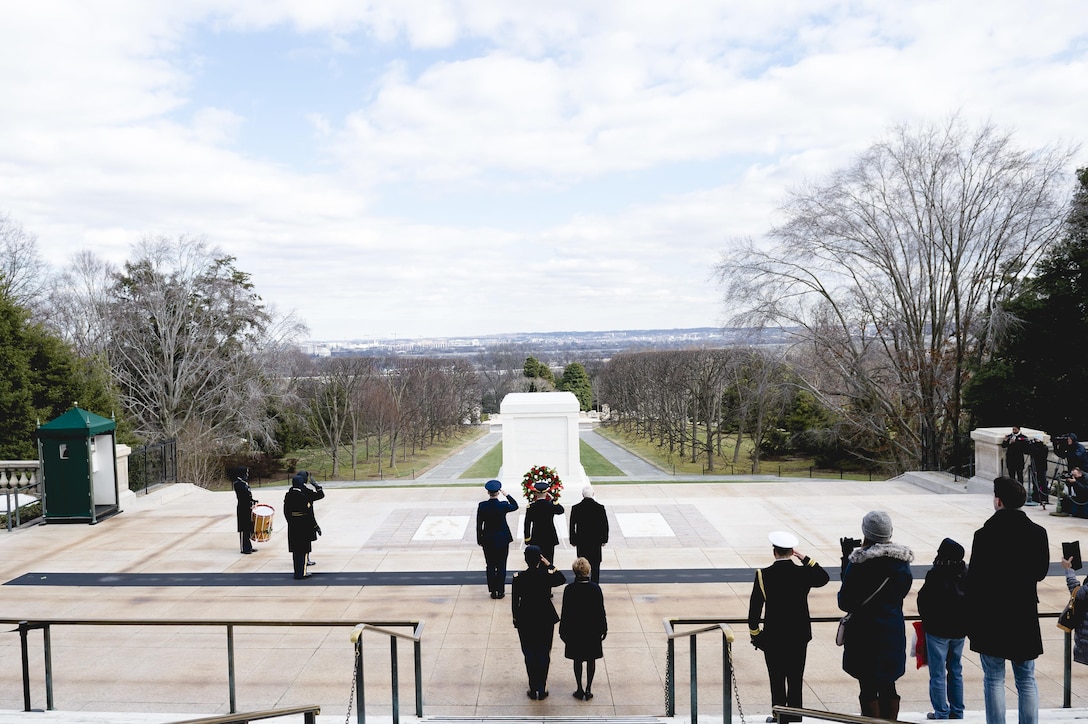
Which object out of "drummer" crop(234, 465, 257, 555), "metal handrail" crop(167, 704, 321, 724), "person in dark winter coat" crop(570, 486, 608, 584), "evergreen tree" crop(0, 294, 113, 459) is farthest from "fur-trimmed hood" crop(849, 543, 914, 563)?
"evergreen tree" crop(0, 294, 113, 459)

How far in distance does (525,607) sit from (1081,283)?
21.2 meters

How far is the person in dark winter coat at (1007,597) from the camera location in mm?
Answer: 4387

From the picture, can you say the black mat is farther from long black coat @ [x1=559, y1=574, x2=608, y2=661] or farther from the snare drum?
long black coat @ [x1=559, y1=574, x2=608, y2=661]

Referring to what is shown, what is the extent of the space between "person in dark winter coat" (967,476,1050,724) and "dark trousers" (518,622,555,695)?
9.51ft

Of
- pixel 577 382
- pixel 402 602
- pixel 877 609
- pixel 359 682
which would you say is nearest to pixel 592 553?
pixel 402 602

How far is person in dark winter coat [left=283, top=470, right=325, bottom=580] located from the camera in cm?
926

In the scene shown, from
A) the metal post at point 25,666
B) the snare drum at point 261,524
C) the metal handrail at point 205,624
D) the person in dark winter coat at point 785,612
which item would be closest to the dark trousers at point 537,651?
the metal handrail at point 205,624

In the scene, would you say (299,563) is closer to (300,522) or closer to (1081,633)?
(300,522)

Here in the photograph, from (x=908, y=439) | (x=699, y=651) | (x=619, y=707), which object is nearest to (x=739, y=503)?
(x=699, y=651)

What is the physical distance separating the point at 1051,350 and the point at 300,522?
20662 mm

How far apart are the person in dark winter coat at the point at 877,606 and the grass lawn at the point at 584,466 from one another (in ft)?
81.5

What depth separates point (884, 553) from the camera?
455 cm

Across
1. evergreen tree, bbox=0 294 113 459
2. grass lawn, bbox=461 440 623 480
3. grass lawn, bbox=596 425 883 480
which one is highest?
evergreen tree, bbox=0 294 113 459

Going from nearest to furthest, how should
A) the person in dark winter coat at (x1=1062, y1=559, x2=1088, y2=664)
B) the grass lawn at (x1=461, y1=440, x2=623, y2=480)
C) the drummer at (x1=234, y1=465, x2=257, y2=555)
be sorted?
the person in dark winter coat at (x1=1062, y1=559, x2=1088, y2=664)
the drummer at (x1=234, y1=465, x2=257, y2=555)
the grass lawn at (x1=461, y1=440, x2=623, y2=480)
